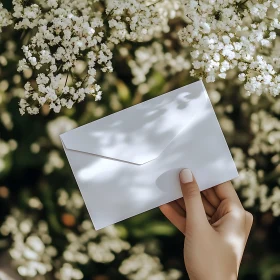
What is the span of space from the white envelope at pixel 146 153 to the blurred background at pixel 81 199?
4.1 inches

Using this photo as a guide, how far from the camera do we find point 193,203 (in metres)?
0.97

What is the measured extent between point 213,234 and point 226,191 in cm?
14

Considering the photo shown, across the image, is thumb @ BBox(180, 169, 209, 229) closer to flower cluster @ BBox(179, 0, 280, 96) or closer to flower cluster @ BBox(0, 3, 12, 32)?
flower cluster @ BBox(179, 0, 280, 96)

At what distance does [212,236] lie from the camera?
3.19 feet

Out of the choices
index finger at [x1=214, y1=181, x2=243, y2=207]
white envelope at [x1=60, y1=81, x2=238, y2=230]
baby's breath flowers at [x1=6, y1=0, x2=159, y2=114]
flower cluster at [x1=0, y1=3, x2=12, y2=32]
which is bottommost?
index finger at [x1=214, y1=181, x2=243, y2=207]

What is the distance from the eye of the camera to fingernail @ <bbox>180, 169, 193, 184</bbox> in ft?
3.26

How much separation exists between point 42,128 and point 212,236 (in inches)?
19.9

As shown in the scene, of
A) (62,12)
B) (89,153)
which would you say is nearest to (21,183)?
(89,153)

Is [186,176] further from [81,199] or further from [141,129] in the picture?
[81,199]

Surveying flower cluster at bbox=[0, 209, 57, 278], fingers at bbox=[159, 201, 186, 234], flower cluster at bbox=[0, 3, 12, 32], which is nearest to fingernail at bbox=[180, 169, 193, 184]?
fingers at bbox=[159, 201, 186, 234]

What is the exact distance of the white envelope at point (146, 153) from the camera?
1.01 meters

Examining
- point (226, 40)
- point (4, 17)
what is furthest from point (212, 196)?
point (4, 17)

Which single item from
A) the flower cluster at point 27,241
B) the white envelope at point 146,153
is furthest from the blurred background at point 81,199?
the white envelope at point 146,153

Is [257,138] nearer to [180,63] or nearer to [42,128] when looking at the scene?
[180,63]
